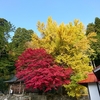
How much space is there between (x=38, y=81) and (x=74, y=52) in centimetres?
627

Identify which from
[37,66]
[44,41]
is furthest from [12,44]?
[37,66]

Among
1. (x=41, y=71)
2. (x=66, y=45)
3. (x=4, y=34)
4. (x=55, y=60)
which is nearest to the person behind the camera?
(x=41, y=71)

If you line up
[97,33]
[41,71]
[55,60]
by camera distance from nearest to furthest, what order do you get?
[41,71]
[55,60]
[97,33]

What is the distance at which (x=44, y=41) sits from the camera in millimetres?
19125

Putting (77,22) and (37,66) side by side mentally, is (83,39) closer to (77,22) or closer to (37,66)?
(77,22)

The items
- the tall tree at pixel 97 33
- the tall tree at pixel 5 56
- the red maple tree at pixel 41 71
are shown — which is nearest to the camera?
the red maple tree at pixel 41 71

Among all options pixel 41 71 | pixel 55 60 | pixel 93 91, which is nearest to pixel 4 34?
pixel 55 60

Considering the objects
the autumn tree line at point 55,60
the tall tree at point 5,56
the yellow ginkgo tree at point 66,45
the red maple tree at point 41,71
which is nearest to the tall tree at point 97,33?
the autumn tree line at point 55,60

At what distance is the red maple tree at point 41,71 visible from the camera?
14180mm

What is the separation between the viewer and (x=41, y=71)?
47.3ft

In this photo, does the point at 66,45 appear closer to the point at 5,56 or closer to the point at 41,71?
the point at 41,71

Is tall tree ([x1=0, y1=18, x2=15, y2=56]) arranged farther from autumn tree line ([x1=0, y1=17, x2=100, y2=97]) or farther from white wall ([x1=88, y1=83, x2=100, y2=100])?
white wall ([x1=88, y1=83, x2=100, y2=100])

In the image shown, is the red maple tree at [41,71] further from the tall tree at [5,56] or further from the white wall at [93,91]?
the tall tree at [5,56]

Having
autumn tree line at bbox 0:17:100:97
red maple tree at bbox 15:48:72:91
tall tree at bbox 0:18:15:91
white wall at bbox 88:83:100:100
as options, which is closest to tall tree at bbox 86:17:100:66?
autumn tree line at bbox 0:17:100:97
